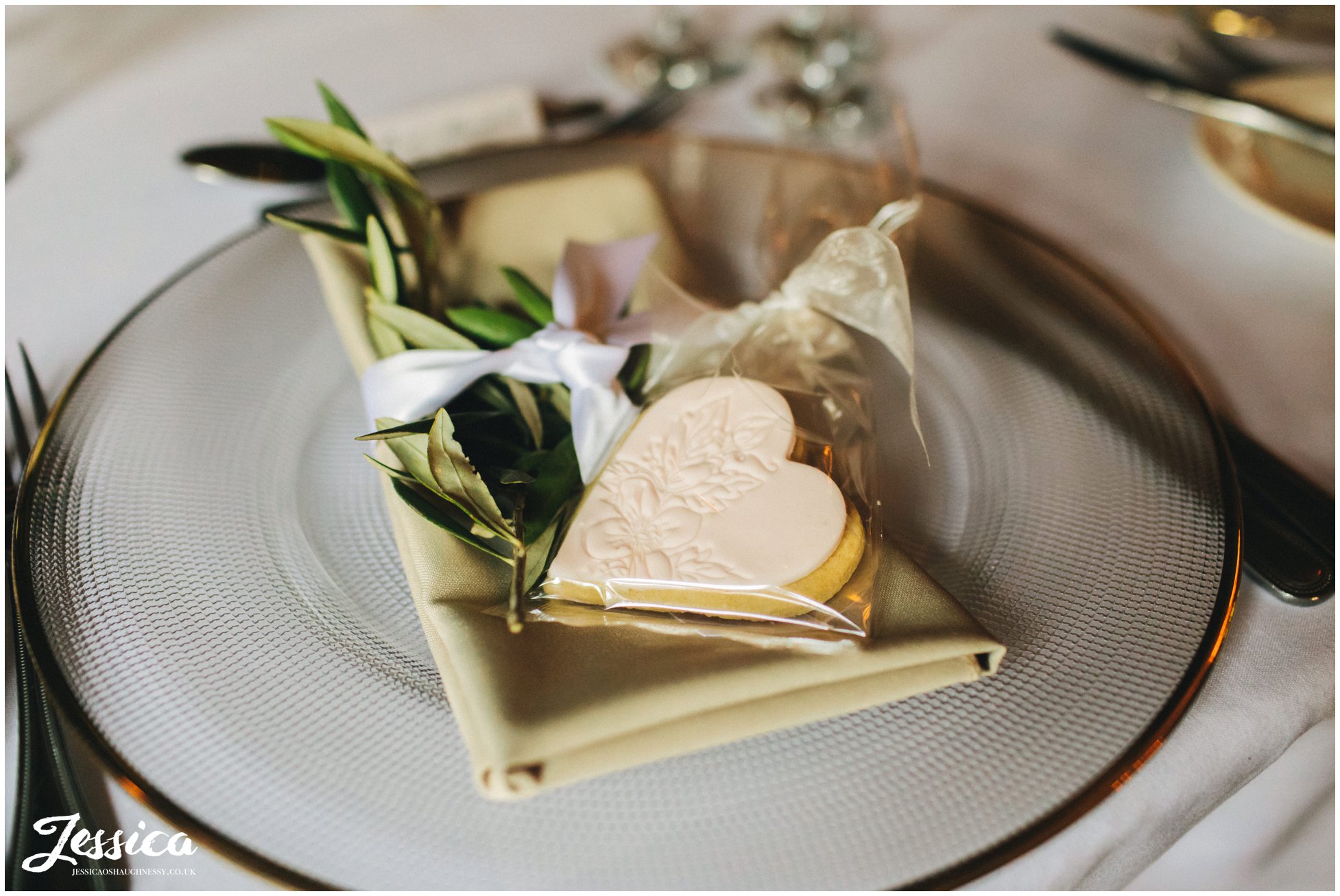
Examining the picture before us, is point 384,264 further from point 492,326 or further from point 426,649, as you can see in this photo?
point 426,649

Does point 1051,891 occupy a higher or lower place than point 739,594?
lower

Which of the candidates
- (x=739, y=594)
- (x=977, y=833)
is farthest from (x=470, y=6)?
(x=977, y=833)

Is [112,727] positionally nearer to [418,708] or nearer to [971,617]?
[418,708]

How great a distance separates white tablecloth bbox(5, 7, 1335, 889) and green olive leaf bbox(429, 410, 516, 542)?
213 mm

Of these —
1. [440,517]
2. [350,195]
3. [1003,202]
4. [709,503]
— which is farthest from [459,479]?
[1003,202]

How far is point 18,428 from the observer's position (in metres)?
0.57

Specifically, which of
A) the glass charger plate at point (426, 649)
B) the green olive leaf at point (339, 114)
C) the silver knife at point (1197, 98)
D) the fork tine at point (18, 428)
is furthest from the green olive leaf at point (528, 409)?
the silver knife at point (1197, 98)

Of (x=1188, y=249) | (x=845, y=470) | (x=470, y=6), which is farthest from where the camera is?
(x=470, y=6)

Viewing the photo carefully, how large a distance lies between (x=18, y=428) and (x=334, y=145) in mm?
284

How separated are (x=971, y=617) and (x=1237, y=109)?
725 mm

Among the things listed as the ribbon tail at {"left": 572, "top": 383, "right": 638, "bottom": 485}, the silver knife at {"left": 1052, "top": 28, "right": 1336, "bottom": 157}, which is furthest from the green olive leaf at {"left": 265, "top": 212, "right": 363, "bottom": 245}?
the silver knife at {"left": 1052, "top": 28, "right": 1336, "bottom": 157}

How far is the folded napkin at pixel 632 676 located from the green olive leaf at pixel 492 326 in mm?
163

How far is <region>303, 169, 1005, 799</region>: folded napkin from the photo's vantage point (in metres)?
0.41

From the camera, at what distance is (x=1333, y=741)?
21.6 inches
